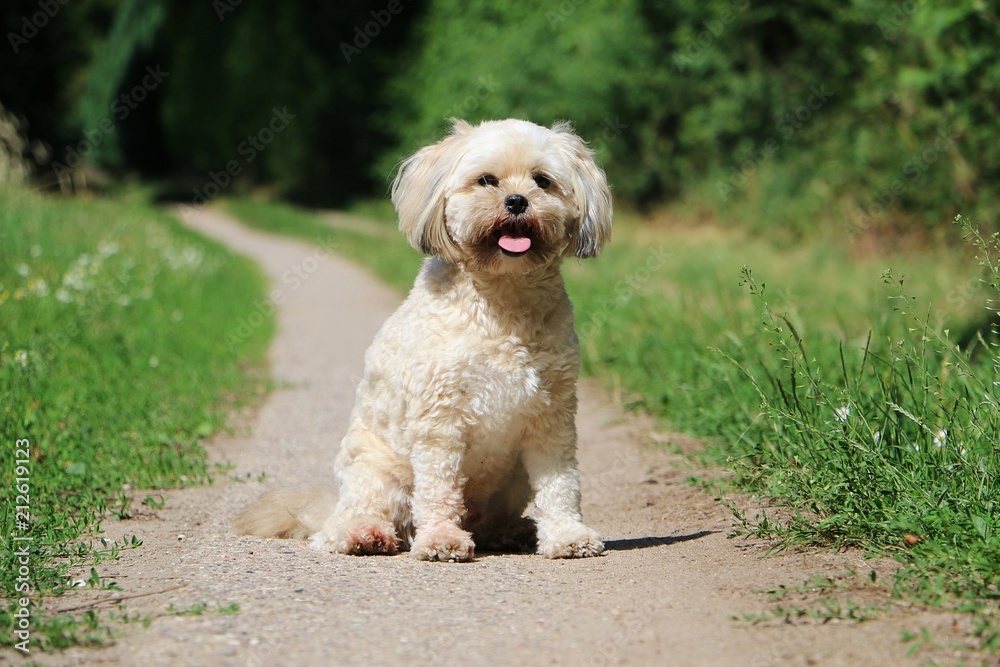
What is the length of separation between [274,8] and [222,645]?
2496 centimetres

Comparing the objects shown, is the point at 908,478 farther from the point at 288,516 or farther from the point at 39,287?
the point at 39,287

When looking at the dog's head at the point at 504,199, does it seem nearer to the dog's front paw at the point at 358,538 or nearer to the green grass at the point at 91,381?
the dog's front paw at the point at 358,538

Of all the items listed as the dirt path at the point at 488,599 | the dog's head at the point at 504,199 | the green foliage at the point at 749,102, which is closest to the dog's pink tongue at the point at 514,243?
the dog's head at the point at 504,199

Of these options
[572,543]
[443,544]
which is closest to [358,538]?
[443,544]

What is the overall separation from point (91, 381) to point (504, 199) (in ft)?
12.9

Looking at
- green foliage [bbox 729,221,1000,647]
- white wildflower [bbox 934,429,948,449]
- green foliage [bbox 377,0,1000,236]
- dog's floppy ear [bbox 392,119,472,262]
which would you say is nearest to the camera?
green foliage [bbox 729,221,1000,647]

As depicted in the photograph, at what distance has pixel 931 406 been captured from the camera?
5223 mm

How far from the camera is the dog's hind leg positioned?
448 centimetres

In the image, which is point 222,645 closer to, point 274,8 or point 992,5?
point 992,5

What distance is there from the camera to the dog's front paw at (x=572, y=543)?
4348 millimetres

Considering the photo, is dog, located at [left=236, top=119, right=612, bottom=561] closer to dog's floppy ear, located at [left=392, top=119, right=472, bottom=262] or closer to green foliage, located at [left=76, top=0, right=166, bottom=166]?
dog's floppy ear, located at [left=392, top=119, right=472, bottom=262]

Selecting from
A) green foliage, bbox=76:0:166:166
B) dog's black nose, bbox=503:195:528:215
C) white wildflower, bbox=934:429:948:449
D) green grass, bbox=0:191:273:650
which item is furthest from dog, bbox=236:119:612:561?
green foliage, bbox=76:0:166:166

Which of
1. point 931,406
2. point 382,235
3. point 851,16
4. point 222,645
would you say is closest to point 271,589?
point 222,645

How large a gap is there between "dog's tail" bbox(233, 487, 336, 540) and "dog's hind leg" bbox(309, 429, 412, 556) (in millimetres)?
124
